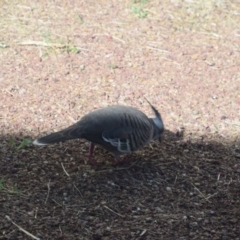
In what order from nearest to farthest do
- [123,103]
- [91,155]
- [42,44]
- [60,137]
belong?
[60,137] < [91,155] < [123,103] < [42,44]

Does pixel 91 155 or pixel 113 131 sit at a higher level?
pixel 113 131

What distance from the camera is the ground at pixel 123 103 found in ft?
12.0

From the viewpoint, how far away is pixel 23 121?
14.8 feet

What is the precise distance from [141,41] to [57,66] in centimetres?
92

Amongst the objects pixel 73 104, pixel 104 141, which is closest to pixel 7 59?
pixel 73 104

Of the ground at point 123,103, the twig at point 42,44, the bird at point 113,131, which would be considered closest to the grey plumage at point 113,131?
the bird at point 113,131

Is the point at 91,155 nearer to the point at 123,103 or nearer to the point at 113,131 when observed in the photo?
the point at 113,131

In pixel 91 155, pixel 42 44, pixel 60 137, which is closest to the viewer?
pixel 60 137

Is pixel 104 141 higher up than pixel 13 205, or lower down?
higher up

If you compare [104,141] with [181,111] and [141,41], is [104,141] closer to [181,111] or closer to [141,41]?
[181,111]

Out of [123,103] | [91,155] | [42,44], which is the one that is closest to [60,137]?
[91,155]

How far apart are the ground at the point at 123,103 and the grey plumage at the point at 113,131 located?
0.66ft

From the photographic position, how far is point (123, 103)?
4840 millimetres

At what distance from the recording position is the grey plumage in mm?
3916
